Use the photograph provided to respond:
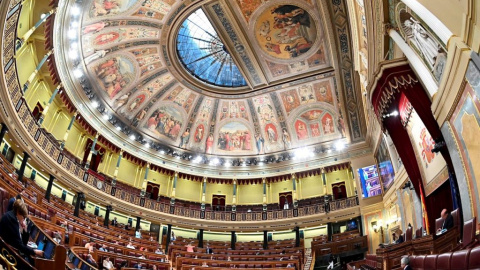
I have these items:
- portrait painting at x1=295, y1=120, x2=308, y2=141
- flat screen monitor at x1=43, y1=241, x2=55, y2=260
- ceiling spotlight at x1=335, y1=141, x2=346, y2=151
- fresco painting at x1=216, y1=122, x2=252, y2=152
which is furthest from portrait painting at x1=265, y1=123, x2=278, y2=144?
flat screen monitor at x1=43, y1=241, x2=55, y2=260

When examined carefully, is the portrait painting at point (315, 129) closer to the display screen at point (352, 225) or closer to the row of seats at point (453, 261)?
the display screen at point (352, 225)

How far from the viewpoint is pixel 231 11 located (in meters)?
15.3

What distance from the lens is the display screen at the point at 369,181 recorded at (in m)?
16.1

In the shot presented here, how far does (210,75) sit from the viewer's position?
66.0 ft

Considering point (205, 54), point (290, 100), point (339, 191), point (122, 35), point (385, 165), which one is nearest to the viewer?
point (385, 165)

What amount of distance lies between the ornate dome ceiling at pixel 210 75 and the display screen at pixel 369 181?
2176 millimetres

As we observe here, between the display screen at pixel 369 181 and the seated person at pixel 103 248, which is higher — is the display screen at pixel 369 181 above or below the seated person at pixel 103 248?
above

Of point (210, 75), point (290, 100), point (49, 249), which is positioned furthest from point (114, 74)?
point (49, 249)

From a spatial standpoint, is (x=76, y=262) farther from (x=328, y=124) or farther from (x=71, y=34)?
(x=328, y=124)

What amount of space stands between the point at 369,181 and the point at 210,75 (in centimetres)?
1162

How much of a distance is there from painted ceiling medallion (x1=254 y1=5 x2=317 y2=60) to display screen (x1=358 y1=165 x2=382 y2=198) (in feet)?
24.3

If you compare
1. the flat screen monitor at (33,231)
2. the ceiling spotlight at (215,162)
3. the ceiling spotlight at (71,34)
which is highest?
the ceiling spotlight at (71,34)

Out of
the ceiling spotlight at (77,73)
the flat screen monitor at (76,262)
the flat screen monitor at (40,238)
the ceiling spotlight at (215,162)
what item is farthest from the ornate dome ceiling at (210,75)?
the flat screen monitor at (40,238)

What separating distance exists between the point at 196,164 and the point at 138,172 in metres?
3.78
